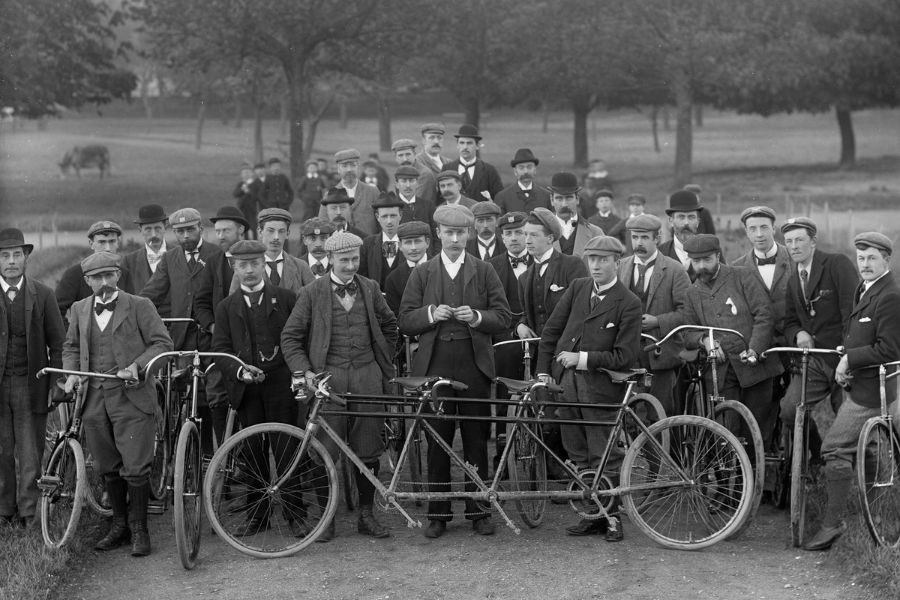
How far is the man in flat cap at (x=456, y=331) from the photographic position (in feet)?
28.8

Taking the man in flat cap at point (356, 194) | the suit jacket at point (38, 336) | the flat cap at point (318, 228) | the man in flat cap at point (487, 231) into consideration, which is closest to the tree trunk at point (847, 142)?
the man in flat cap at point (356, 194)

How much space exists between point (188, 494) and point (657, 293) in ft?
12.3

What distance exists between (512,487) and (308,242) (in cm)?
355

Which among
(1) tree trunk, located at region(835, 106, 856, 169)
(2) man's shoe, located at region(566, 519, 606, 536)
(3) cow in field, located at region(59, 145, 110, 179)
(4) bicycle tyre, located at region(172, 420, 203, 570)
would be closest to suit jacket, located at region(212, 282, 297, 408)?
(4) bicycle tyre, located at region(172, 420, 203, 570)

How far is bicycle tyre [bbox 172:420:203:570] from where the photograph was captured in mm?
7812

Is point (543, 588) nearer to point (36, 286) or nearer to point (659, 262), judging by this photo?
point (659, 262)

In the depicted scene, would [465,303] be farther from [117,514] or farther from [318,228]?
[117,514]

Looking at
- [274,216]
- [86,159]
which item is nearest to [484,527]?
[274,216]

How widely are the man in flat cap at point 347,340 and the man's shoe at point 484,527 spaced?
1.99 ft

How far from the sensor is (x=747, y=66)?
3556 cm

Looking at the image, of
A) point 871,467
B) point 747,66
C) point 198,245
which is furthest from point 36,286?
point 747,66

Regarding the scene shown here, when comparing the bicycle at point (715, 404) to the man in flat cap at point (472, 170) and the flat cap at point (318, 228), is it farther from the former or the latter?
the man in flat cap at point (472, 170)

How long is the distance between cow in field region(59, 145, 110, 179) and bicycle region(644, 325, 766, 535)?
3894 centimetres

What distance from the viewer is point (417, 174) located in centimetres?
1257
